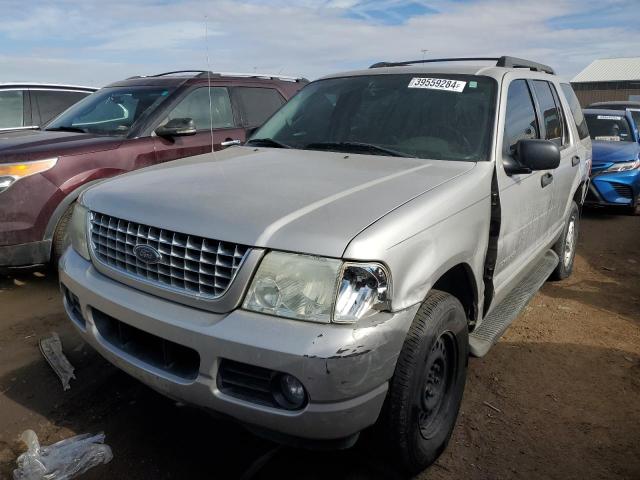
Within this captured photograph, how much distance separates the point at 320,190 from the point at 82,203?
1.28 meters

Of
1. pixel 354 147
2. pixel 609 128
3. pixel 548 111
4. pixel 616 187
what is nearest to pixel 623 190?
pixel 616 187

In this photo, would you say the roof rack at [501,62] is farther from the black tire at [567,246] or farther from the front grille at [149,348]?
the front grille at [149,348]

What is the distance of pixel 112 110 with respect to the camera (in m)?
5.44

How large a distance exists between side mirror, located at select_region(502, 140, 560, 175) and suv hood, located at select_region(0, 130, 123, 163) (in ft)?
11.3

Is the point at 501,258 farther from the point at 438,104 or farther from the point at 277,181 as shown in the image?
the point at 277,181

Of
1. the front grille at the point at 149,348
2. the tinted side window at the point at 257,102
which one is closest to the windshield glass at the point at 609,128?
the tinted side window at the point at 257,102

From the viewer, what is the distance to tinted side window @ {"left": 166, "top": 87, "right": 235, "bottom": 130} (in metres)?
5.41

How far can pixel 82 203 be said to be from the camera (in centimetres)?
276

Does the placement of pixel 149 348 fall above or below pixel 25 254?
above

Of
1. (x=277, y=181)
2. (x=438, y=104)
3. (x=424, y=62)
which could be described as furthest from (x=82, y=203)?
(x=424, y=62)

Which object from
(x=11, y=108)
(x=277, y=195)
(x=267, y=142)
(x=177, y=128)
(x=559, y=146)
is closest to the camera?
(x=277, y=195)

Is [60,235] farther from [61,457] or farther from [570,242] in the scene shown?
[570,242]

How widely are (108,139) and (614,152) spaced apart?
7.49 metres

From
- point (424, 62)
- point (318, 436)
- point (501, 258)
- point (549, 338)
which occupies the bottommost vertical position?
point (549, 338)
